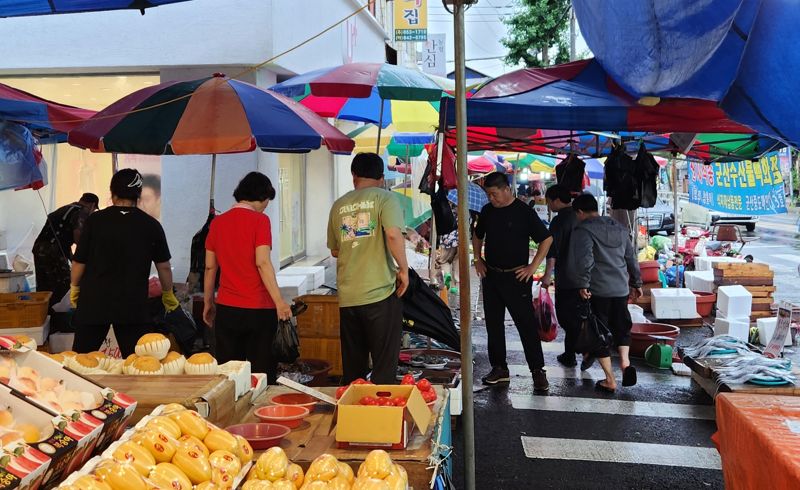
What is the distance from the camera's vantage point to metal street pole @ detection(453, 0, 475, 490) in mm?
3893

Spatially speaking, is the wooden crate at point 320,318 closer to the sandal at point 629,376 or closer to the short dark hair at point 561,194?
the short dark hair at point 561,194

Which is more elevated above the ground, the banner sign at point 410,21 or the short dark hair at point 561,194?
the banner sign at point 410,21

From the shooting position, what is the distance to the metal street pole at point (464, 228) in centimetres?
389

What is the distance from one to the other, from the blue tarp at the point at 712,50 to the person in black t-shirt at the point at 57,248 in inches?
237

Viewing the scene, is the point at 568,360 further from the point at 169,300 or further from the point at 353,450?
the point at 353,450

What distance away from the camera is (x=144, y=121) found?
5.80 meters

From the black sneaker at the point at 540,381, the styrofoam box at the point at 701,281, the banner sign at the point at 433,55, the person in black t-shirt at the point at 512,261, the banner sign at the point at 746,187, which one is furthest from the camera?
the banner sign at the point at 433,55

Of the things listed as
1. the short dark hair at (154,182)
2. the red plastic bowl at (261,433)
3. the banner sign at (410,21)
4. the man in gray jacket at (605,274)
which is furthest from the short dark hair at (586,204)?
the banner sign at (410,21)

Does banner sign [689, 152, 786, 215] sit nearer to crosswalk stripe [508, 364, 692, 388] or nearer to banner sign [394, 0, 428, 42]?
crosswalk stripe [508, 364, 692, 388]

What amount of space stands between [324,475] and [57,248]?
21.4 feet

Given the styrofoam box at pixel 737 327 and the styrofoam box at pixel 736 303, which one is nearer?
the styrofoam box at pixel 737 327

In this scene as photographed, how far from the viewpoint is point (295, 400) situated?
4.15 m

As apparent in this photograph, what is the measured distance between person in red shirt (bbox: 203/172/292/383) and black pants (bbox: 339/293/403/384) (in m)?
0.49

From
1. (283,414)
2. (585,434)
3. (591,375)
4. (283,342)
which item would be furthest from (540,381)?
(283,414)
